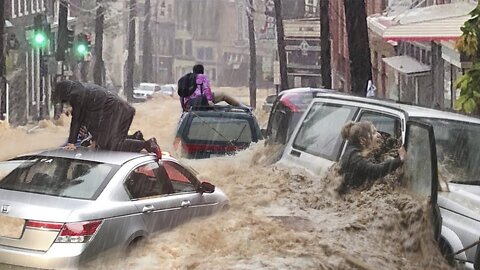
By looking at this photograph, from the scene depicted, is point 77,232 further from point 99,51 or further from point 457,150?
point 99,51

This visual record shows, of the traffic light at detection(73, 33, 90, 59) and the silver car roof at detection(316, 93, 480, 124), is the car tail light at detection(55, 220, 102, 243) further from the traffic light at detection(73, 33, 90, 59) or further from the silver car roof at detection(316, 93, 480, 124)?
the traffic light at detection(73, 33, 90, 59)

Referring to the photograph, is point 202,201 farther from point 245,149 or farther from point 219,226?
point 245,149

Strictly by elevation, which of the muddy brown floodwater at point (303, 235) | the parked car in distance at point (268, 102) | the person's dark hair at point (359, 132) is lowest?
the parked car in distance at point (268, 102)

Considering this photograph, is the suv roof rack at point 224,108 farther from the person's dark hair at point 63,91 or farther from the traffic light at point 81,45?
the traffic light at point 81,45

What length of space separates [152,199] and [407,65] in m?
22.9

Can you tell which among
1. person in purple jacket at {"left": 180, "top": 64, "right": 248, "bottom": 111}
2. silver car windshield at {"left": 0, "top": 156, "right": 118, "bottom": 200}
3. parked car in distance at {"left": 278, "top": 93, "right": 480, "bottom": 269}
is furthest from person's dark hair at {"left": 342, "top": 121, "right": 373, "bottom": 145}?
person in purple jacket at {"left": 180, "top": 64, "right": 248, "bottom": 111}

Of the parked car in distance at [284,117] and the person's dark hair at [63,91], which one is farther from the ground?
the person's dark hair at [63,91]

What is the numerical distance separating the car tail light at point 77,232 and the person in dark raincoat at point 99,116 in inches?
84.1

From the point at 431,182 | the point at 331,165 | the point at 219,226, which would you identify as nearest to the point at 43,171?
the point at 219,226

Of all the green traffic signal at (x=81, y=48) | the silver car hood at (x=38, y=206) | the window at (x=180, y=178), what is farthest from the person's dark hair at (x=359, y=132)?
the green traffic signal at (x=81, y=48)

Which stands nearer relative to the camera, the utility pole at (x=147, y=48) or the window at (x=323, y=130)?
the window at (x=323, y=130)

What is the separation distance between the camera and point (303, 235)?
24.2 ft

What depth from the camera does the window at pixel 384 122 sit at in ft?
26.9

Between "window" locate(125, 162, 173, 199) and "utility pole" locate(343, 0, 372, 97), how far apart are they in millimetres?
10106
